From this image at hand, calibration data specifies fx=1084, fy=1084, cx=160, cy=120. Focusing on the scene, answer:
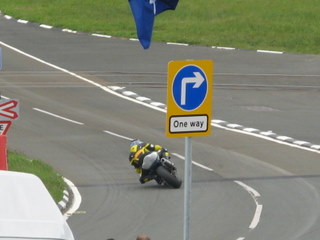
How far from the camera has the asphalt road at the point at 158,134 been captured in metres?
19.8

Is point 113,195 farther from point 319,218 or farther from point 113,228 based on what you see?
point 319,218

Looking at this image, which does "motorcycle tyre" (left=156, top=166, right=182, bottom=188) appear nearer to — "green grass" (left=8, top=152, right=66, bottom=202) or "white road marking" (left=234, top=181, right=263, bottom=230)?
"white road marking" (left=234, top=181, right=263, bottom=230)

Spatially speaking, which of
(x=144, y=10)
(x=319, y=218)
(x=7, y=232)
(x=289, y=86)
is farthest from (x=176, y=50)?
(x=7, y=232)

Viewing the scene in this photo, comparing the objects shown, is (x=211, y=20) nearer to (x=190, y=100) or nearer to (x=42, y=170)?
(x=42, y=170)

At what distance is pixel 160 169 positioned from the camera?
73.9 ft

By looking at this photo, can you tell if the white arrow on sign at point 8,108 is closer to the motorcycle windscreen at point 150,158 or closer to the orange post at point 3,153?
the orange post at point 3,153

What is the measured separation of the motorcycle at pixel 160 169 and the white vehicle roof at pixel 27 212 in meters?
15.2

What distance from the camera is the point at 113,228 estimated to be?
62.6 feet

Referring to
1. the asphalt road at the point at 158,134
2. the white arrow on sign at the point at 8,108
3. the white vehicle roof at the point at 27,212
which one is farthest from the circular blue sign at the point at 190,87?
the white arrow on sign at the point at 8,108

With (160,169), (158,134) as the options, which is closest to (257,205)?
(160,169)

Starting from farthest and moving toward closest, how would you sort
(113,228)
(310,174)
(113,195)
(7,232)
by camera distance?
(310,174)
(113,195)
(113,228)
(7,232)

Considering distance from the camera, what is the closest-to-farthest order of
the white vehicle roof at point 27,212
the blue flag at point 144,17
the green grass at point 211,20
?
the white vehicle roof at point 27,212, the blue flag at point 144,17, the green grass at point 211,20

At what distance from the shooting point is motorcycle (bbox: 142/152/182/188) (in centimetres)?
2245

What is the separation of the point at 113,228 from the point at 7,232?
13.0m
